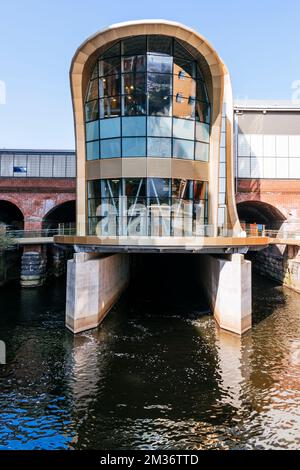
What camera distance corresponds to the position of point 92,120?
18844 millimetres

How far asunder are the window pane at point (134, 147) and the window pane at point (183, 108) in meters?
2.58

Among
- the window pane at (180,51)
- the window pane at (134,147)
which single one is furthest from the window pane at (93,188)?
the window pane at (180,51)

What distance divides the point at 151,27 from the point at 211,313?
56.4ft

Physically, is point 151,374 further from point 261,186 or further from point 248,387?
point 261,186

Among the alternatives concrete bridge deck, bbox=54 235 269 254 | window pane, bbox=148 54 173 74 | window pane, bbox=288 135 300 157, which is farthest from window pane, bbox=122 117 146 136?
window pane, bbox=288 135 300 157

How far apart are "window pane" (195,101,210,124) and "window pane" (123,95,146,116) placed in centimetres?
335

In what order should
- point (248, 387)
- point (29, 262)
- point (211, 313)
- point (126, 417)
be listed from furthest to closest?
point (29, 262) < point (211, 313) < point (248, 387) < point (126, 417)

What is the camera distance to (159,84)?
691 inches

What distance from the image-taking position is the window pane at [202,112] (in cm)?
1850

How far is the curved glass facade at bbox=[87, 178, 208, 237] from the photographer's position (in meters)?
17.4

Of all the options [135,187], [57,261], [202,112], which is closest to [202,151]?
[202,112]

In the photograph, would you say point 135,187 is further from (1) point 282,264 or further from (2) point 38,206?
(1) point 282,264

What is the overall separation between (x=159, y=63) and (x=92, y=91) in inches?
177

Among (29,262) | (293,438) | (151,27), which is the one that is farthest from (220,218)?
(29,262)
